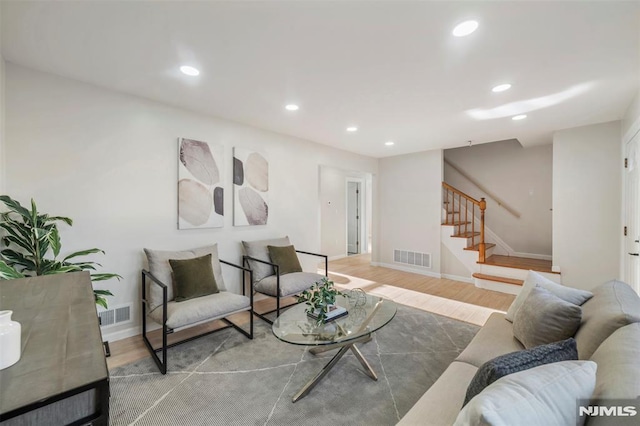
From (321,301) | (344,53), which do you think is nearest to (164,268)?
(321,301)

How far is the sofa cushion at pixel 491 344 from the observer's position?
169cm

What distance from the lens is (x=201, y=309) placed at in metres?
2.45

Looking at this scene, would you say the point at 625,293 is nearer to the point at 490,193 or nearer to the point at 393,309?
the point at 393,309

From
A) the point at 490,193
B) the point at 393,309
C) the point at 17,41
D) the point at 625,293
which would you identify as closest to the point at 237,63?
the point at 17,41

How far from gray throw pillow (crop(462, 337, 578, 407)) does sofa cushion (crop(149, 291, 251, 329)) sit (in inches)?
82.2

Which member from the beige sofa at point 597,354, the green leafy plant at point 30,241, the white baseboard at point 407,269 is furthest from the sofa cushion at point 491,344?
the white baseboard at point 407,269

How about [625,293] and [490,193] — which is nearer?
[625,293]

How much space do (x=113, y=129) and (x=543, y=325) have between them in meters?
3.72

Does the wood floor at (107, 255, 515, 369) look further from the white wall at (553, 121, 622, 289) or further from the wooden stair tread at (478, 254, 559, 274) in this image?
the white wall at (553, 121, 622, 289)

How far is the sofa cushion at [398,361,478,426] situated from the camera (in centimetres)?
120

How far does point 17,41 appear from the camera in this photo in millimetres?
1921

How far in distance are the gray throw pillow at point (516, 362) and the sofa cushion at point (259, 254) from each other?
270 centimetres

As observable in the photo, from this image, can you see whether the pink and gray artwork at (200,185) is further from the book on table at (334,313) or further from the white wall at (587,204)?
the white wall at (587,204)

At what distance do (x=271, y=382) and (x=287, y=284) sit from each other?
3.86 feet
